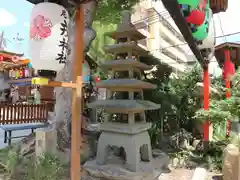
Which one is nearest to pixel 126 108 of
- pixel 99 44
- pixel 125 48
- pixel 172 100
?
pixel 125 48

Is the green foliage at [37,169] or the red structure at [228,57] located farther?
the red structure at [228,57]

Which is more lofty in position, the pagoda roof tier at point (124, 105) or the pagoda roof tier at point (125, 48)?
the pagoda roof tier at point (125, 48)

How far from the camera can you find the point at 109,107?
234 inches

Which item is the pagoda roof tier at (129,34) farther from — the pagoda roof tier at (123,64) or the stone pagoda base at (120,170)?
the stone pagoda base at (120,170)

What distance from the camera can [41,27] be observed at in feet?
9.07

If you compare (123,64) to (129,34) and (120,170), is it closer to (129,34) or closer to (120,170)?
(129,34)

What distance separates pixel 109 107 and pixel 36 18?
139 inches

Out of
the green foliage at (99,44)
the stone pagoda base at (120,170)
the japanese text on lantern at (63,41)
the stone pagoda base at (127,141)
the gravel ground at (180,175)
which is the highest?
the green foliage at (99,44)

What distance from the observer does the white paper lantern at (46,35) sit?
2768 mm

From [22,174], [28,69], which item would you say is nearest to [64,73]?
[22,174]

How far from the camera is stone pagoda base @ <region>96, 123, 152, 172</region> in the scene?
221 inches

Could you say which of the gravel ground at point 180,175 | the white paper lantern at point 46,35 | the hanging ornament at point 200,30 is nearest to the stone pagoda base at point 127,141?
the gravel ground at point 180,175

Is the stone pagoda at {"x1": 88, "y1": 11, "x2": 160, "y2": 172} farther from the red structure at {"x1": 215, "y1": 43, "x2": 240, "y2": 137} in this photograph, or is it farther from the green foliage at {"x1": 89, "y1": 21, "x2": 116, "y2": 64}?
the green foliage at {"x1": 89, "y1": 21, "x2": 116, "y2": 64}

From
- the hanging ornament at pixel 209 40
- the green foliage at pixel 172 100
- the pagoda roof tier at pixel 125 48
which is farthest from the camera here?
the green foliage at pixel 172 100
